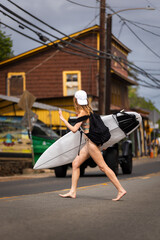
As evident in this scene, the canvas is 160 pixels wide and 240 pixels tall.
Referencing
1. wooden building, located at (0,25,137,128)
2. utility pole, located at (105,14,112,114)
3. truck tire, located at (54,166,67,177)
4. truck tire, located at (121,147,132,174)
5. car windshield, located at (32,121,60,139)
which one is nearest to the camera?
truck tire, located at (54,166,67,177)

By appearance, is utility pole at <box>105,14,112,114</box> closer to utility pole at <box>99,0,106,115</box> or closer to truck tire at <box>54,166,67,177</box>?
utility pole at <box>99,0,106,115</box>

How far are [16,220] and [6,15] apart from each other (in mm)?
11687

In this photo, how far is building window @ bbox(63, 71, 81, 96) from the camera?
3988cm

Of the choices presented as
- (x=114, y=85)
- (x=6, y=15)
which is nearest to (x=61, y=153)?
(x=6, y=15)

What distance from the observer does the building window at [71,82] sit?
131 ft

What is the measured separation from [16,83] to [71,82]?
4.28 m

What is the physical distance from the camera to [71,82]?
4003 cm

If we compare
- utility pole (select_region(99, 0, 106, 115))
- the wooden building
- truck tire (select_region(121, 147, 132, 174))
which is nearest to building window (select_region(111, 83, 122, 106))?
the wooden building

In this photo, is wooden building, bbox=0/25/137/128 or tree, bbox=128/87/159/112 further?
tree, bbox=128/87/159/112

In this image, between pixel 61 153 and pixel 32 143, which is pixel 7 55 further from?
pixel 61 153

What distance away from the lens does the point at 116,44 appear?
145 feet

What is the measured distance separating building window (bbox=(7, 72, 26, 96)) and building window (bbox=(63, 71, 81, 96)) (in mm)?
3217

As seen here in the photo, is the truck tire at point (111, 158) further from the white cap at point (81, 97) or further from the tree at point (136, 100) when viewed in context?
the tree at point (136, 100)

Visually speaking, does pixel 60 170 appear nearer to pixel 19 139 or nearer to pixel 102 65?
pixel 19 139
